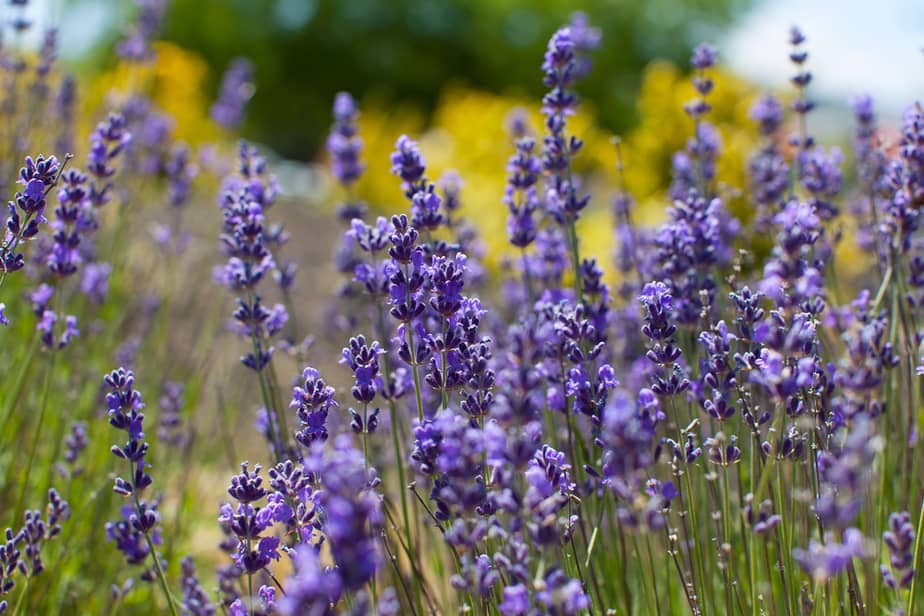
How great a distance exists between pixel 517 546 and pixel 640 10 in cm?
1910

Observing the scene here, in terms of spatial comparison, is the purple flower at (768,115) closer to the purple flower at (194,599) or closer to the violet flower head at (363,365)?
the violet flower head at (363,365)

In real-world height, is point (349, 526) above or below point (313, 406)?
below

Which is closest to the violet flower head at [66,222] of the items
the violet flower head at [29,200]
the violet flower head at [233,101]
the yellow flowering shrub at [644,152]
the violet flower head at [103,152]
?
the violet flower head at [103,152]

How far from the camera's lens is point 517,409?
49.3 inches

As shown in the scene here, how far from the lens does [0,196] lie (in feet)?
10.5

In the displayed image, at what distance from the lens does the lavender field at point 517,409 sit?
137cm

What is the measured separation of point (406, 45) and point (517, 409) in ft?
65.2

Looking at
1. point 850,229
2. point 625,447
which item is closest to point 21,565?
point 625,447

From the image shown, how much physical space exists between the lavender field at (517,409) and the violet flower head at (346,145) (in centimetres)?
2

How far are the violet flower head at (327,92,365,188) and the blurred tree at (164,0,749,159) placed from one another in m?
14.9

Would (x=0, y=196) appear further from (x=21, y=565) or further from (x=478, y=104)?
(x=478, y=104)

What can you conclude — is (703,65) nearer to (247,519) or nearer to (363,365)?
(363,365)

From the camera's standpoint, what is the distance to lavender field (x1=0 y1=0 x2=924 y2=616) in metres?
A: 1.37

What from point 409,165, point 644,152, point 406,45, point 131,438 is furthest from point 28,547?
point 406,45
